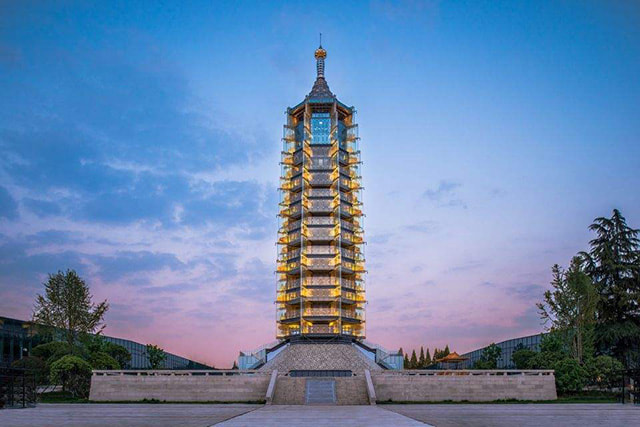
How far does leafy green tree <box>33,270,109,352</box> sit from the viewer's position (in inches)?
2689

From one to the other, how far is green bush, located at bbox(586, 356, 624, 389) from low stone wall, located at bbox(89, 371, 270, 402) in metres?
31.3

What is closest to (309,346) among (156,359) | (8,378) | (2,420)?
(156,359)

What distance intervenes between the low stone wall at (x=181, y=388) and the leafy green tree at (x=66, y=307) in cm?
1398

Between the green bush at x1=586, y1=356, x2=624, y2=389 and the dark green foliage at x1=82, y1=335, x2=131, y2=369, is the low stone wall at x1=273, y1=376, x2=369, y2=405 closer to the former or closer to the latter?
the green bush at x1=586, y1=356, x2=624, y2=389

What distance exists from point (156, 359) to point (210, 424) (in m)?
71.4

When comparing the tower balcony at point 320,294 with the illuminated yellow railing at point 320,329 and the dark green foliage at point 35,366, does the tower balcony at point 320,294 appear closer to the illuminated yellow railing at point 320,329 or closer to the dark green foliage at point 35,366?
the illuminated yellow railing at point 320,329

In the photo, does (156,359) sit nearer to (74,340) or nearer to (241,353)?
(241,353)

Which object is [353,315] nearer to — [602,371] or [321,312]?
[321,312]

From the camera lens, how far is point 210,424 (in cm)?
2800

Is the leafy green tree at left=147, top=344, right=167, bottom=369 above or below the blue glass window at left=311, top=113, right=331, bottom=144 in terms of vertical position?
below

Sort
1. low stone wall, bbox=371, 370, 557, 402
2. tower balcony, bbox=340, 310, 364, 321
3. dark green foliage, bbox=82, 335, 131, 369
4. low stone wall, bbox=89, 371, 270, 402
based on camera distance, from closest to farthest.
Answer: low stone wall, bbox=371, 370, 557, 402
low stone wall, bbox=89, 371, 270, 402
dark green foliage, bbox=82, 335, 131, 369
tower balcony, bbox=340, 310, 364, 321

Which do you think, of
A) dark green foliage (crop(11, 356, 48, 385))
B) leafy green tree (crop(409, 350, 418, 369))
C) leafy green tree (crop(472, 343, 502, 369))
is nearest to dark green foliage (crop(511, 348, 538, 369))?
leafy green tree (crop(472, 343, 502, 369))

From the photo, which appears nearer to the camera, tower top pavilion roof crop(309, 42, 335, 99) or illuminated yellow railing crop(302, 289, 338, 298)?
illuminated yellow railing crop(302, 289, 338, 298)

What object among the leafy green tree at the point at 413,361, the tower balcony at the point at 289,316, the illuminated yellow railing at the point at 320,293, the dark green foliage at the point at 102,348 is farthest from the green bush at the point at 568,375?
the leafy green tree at the point at 413,361
